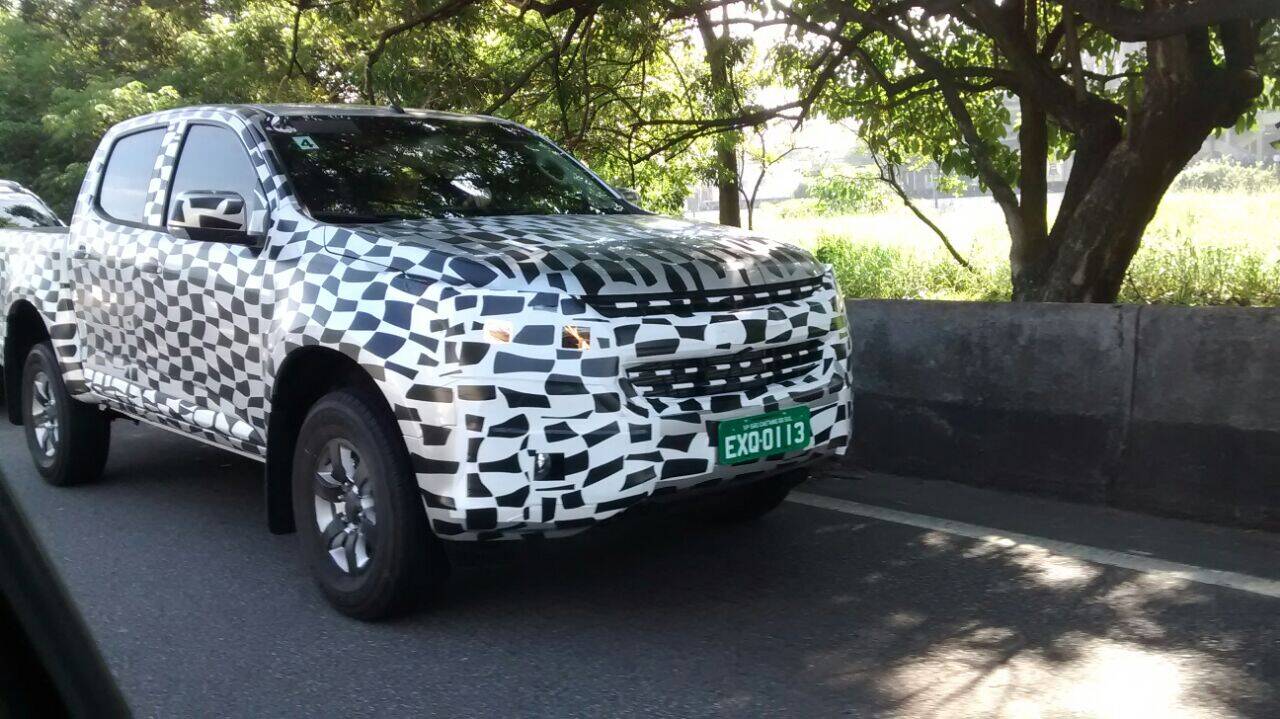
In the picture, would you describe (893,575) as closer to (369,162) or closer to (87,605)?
(369,162)

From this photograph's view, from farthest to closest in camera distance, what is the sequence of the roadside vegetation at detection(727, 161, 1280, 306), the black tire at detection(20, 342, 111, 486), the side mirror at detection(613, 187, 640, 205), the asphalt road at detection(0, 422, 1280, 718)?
1. the roadside vegetation at detection(727, 161, 1280, 306)
2. the black tire at detection(20, 342, 111, 486)
3. the side mirror at detection(613, 187, 640, 205)
4. the asphalt road at detection(0, 422, 1280, 718)

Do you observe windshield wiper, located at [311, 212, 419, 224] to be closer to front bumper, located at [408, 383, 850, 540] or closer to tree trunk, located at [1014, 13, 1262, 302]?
front bumper, located at [408, 383, 850, 540]

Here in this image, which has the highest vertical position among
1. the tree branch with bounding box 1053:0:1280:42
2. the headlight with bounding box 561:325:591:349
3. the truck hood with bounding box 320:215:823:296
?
the tree branch with bounding box 1053:0:1280:42

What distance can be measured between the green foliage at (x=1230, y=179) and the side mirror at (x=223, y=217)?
2165 centimetres

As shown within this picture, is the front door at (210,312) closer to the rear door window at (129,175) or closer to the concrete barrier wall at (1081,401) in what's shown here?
the rear door window at (129,175)

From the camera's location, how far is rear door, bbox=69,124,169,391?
5957mm

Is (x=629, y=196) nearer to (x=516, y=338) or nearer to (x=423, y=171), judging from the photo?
(x=423, y=171)

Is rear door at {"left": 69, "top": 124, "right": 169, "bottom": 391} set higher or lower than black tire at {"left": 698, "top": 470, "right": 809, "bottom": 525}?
higher

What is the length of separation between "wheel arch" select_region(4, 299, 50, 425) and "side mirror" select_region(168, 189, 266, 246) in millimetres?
2512

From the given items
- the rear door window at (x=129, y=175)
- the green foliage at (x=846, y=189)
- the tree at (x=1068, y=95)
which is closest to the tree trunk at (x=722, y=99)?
the tree at (x=1068, y=95)

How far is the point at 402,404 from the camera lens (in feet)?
13.7

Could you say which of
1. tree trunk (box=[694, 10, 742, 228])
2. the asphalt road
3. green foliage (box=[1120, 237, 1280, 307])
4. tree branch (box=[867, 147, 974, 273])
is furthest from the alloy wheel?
tree branch (box=[867, 147, 974, 273])

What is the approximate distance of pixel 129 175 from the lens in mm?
6344

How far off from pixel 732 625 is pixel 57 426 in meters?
4.23
